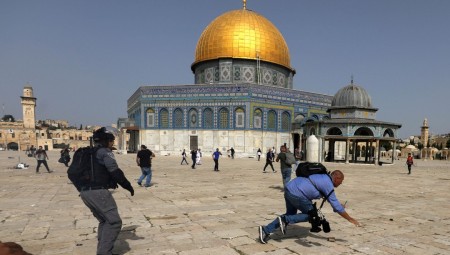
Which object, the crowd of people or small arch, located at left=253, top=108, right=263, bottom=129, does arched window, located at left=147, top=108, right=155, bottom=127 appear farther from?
the crowd of people

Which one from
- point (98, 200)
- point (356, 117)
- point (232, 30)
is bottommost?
point (98, 200)

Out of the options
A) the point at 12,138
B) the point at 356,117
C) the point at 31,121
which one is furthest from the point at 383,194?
the point at 12,138

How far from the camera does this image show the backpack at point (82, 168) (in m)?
3.17

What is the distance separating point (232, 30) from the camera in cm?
3769

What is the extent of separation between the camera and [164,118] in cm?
3425

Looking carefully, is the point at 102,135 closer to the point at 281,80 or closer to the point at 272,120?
the point at 272,120

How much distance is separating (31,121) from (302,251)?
241 feet

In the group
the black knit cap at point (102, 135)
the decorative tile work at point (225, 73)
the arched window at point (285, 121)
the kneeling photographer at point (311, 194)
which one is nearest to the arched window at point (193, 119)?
the decorative tile work at point (225, 73)

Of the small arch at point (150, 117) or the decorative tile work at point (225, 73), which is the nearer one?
the small arch at point (150, 117)

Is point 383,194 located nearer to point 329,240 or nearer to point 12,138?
point 329,240

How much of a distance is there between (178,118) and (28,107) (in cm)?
4680

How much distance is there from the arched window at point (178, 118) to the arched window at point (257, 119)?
8.98m

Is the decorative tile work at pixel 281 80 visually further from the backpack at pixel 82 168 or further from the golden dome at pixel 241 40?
the backpack at pixel 82 168

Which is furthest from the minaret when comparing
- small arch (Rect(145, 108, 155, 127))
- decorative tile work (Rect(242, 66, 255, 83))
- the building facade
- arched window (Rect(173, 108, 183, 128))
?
decorative tile work (Rect(242, 66, 255, 83))
